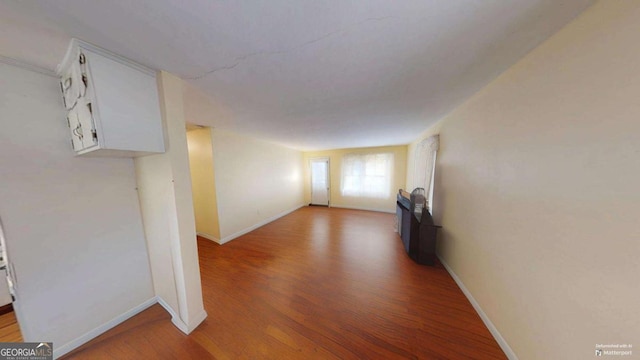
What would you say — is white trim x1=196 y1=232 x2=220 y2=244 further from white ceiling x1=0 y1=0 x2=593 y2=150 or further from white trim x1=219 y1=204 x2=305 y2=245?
white ceiling x1=0 y1=0 x2=593 y2=150

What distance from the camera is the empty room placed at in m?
0.78

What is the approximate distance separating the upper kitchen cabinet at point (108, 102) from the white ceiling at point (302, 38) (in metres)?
0.08

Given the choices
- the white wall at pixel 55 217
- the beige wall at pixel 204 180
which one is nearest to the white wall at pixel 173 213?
the white wall at pixel 55 217

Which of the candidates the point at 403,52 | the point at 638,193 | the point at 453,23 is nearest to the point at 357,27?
the point at 403,52

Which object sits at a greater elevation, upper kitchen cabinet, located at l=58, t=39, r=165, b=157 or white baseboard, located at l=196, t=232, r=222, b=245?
upper kitchen cabinet, located at l=58, t=39, r=165, b=157

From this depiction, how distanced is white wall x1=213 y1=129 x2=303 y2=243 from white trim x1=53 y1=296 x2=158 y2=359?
1.39 metres

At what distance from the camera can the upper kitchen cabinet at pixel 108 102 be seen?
100 cm

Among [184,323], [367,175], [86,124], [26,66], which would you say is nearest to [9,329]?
[184,323]

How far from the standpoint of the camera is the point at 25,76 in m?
1.15

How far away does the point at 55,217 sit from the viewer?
1.27m

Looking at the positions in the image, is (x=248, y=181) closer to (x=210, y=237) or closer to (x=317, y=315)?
(x=210, y=237)

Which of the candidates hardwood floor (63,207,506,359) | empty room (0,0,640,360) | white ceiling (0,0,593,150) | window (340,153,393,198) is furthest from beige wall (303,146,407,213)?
white ceiling (0,0,593,150)

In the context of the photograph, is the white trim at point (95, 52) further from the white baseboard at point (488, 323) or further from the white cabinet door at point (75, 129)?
the white baseboard at point (488, 323)

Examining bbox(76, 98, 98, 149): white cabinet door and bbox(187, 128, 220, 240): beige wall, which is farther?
bbox(187, 128, 220, 240): beige wall
